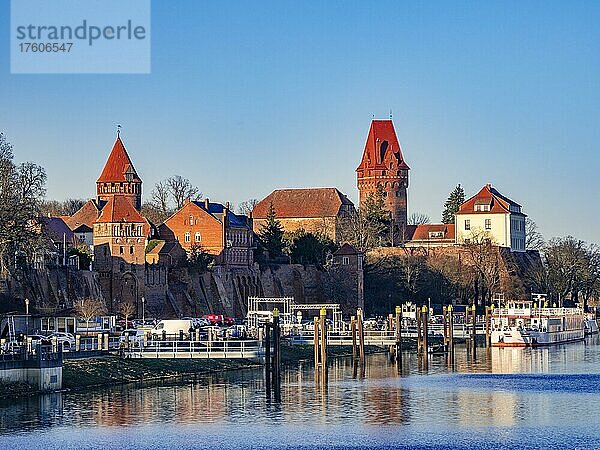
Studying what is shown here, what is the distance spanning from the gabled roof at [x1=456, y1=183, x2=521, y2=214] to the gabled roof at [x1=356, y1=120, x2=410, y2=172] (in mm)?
18846

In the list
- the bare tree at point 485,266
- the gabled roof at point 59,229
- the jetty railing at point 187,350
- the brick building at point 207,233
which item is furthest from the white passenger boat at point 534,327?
the gabled roof at point 59,229

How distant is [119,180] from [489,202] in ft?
123

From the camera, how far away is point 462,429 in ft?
140

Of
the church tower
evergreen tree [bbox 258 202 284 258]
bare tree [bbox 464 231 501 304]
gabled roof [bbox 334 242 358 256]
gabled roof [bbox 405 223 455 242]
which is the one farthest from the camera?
the church tower

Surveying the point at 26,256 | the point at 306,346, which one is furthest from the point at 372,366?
the point at 26,256

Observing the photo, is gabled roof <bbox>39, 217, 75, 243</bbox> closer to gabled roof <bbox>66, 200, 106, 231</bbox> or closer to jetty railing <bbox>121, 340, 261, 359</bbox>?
gabled roof <bbox>66, 200, 106, 231</bbox>

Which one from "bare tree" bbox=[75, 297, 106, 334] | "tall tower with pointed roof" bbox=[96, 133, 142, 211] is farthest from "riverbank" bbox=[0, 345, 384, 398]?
"tall tower with pointed roof" bbox=[96, 133, 142, 211]

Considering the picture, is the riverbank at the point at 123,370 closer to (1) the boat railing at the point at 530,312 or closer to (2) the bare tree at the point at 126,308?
(2) the bare tree at the point at 126,308

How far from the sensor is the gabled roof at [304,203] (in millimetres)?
150000

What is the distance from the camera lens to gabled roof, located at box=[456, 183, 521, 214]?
139875 millimetres

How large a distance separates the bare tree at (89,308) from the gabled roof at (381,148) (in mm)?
73862

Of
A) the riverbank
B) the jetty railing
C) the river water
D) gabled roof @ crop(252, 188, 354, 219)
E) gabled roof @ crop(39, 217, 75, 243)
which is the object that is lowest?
the river water

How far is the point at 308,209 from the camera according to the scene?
15162 cm

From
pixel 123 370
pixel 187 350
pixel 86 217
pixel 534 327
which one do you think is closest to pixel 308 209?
pixel 86 217
